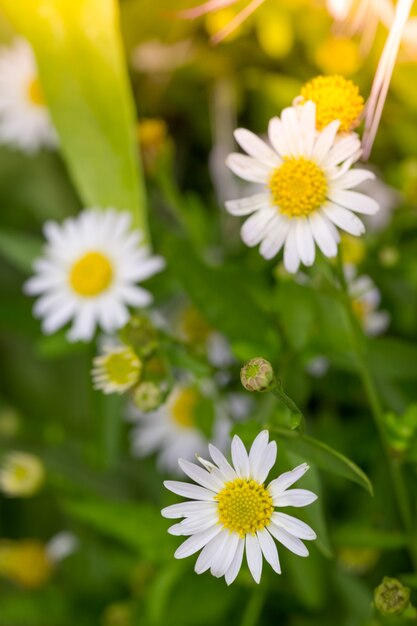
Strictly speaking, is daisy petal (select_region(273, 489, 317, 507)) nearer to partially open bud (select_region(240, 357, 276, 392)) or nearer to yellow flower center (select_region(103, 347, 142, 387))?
partially open bud (select_region(240, 357, 276, 392))

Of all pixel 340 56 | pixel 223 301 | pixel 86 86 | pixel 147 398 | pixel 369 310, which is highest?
pixel 340 56

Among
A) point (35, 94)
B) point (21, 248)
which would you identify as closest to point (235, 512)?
point (21, 248)

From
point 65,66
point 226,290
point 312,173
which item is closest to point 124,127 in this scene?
point 65,66

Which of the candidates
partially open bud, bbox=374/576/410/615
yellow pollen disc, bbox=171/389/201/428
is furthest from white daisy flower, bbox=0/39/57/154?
partially open bud, bbox=374/576/410/615

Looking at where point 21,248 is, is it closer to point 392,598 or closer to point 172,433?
point 172,433

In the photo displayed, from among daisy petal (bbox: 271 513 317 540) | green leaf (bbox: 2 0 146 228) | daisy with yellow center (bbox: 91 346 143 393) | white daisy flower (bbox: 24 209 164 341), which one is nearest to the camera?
daisy petal (bbox: 271 513 317 540)

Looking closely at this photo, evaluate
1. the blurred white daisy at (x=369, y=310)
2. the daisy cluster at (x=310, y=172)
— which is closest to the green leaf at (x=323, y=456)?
the daisy cluster at (x=310, y=172)

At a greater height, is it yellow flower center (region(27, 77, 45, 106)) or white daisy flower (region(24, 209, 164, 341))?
yellow flower center (region(27, 77, 45, 106))
